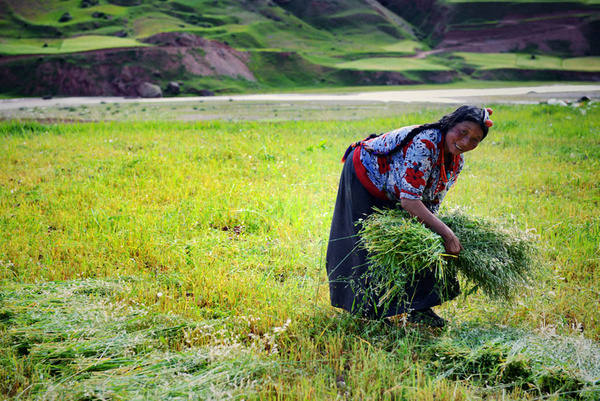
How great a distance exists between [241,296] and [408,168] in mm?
1712

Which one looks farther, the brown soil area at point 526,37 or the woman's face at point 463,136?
the brown soil area at point 526,37

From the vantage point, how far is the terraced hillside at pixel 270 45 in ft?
117

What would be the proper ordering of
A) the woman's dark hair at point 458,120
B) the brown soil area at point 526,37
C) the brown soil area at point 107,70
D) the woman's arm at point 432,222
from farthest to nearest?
the brown soil area at point 526,37
the brown soil area at point 107,70
the woman's arm at point 432,222
the woman's dark hair at point 458,120

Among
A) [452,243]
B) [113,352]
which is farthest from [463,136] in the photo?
[113,352]

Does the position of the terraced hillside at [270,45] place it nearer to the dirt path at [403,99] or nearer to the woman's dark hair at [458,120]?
the dirt path at [403,99]

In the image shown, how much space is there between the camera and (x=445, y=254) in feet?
8.96

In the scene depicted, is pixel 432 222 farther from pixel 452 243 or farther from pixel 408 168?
pixel 408 168

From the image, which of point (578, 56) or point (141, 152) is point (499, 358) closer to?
point (141, 152)

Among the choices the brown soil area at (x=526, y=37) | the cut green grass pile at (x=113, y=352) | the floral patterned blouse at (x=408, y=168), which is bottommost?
the cut green grass pile at (x=113, y=352)

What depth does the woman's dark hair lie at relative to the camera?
2.58 meters

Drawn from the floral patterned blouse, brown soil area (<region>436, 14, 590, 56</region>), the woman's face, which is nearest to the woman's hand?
the floral patterned blouse

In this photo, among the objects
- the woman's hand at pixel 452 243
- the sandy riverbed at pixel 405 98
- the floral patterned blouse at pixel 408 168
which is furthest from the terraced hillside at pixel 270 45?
the woman's hand at pixel 452 243

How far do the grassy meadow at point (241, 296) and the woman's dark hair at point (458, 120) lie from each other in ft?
2.41

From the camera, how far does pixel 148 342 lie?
276cm
